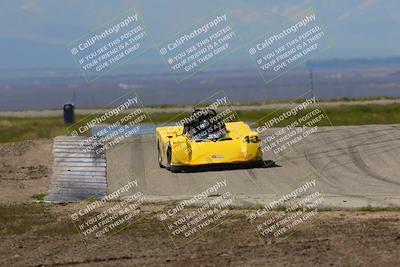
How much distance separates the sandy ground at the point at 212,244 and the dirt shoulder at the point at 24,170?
4301 millimetres

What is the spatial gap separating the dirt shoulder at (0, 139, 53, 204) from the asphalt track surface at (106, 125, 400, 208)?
205 centimetres

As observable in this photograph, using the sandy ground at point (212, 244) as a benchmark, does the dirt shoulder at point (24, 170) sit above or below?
above

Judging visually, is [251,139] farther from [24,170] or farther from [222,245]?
[222,245]

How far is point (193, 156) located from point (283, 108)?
33.8m

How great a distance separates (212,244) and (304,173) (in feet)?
31.7

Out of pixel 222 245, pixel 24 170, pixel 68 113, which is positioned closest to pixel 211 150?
pixel 24 170

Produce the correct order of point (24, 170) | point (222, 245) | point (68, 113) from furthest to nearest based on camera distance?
point (68, 113)
point (24, 170)
point (222, 245)

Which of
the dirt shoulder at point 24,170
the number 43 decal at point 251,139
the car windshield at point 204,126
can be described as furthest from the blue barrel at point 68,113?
the number 43 decal at point 251,139

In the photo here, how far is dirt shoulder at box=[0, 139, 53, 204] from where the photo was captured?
69.3 ft

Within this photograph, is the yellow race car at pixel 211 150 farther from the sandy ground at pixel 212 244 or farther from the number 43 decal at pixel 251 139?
the sandy ground at pixel 212 244

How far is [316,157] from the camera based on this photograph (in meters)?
25.0

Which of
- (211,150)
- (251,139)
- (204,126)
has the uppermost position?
(204,126)

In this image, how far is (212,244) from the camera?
498 inches

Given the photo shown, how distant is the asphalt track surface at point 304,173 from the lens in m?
18.1
